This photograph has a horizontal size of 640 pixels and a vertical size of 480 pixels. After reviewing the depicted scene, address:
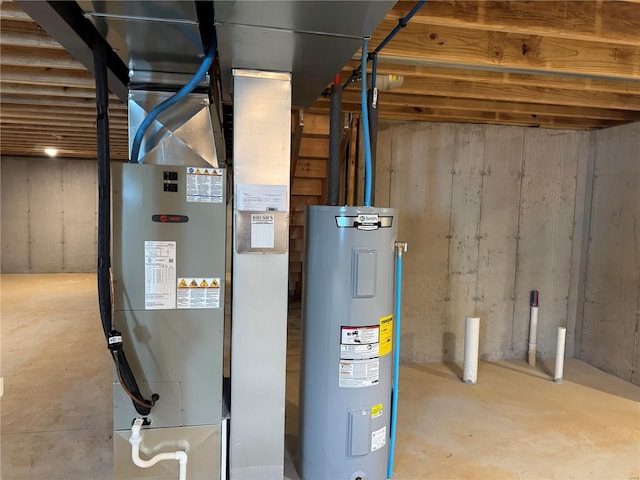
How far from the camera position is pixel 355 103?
10.1ft

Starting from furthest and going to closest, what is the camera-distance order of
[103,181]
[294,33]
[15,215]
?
[15,215], [103,181], [294,33]

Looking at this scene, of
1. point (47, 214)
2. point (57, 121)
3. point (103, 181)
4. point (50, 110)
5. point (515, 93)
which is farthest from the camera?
point (47, 214)

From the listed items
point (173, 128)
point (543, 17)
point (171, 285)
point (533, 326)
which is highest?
point (543, 17)

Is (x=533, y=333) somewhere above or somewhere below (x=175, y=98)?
below

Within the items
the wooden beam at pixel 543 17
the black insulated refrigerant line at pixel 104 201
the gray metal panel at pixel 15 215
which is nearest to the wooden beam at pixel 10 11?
the black insulated refrigerant line at pixel 104 201

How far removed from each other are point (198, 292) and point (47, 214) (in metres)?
7.35

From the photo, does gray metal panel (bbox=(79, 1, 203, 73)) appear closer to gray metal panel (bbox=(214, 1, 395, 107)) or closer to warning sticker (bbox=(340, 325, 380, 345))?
gray metal panel (bbox=(214, 1, 395, 107))

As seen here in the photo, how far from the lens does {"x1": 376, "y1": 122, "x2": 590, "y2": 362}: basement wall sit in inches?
140

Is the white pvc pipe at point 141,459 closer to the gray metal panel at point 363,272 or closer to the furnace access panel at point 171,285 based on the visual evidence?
the furnace access panel at point 171,285

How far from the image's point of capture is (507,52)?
2.27 m

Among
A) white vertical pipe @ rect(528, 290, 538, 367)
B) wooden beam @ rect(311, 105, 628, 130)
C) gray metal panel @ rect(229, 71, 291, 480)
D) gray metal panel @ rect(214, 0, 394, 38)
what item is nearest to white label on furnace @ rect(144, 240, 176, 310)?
gray metal panel @ rect(229, 71, 291, 480)

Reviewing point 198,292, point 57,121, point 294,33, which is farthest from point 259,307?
point 57,121

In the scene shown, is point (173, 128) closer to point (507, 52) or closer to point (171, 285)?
point (171, 285)

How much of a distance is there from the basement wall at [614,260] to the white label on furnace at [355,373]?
275cm
